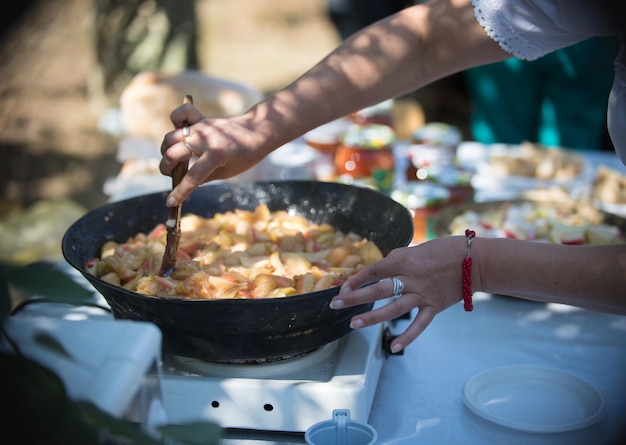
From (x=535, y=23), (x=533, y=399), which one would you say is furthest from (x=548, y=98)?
(x=533, y=399)

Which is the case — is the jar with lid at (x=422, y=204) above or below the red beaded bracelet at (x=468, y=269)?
below

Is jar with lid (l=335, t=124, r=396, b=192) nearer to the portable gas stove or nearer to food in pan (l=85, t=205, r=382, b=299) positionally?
food in pan (l=85, t=205, r=382, b=299)

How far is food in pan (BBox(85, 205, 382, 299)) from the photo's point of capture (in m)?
1.37

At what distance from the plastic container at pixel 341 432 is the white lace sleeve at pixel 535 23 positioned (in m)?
0.88

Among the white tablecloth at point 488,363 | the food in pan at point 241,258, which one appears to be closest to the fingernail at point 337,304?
the food in pan at point 241,258

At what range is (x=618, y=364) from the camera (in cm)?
162

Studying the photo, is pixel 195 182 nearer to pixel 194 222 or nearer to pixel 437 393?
pixel 194 222

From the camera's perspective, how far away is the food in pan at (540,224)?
79.9 inches

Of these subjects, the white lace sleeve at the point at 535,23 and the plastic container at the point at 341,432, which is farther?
the white lace sleeve at the point at 535,23

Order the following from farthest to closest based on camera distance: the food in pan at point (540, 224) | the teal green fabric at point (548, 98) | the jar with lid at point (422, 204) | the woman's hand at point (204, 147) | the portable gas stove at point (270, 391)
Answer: the teal green fabric at point (548, 98) < the jar with lid at point (422, 204) < the food in pan at point (540, 224) < the woman's hand at point (204, 147) < the portable gas stove at point (270, 391)

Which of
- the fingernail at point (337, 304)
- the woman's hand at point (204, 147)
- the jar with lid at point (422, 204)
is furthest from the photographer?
the jar with lid at point (422, 204)

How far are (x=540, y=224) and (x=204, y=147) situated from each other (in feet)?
3.89

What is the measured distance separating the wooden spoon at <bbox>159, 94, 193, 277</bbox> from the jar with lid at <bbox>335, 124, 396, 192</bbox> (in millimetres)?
1204

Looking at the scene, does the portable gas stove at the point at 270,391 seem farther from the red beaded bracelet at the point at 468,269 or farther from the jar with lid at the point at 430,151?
the jar with lid at the point at 430,151
